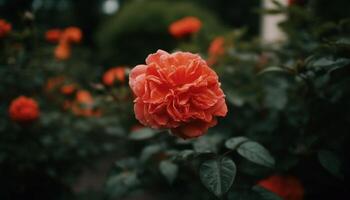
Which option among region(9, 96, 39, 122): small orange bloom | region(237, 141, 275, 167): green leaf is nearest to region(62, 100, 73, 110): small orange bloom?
region(9, 96, 39, 122): small orange bloom

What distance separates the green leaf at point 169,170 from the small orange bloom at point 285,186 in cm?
36

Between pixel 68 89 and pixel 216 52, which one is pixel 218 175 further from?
pixel 68 89

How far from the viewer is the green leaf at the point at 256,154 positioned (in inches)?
46.4

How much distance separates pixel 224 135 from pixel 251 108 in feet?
1.20

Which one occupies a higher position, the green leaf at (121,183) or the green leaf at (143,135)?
the green leaf at (143,135)

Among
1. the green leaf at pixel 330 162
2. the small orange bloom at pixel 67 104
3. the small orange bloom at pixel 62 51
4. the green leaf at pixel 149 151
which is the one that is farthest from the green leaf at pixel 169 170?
the small orange bloom at pixel 62 51

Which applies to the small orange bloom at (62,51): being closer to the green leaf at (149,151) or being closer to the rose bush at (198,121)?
the rose bush at (198,121)

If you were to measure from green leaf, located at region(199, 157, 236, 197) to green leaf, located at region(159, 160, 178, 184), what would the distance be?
0.31 meters

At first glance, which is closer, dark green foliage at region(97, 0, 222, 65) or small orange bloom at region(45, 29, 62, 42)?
small orange bloom at region(45, 29, 62, 42)

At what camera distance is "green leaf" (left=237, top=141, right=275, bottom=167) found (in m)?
1.18

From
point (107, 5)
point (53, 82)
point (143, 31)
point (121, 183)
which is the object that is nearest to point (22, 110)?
point (121, 183)

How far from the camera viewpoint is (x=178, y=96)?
1.10 metres

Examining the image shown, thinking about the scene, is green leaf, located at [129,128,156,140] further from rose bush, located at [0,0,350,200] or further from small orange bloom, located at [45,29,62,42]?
small orange bloom, located at [45,29,62,42]

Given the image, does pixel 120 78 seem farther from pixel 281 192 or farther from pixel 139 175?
pixel 281 192
